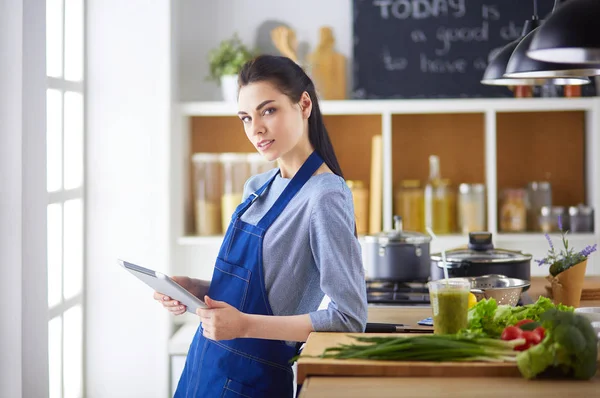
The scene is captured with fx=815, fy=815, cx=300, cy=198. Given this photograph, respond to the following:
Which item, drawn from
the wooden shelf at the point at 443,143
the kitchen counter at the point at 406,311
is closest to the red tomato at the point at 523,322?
the kitchen counter at the point at 406,311

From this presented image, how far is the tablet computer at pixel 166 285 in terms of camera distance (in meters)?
1.83

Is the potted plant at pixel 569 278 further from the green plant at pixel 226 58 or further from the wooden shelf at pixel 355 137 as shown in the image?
the green plant at pixel 226 58

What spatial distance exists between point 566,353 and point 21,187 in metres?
1.70

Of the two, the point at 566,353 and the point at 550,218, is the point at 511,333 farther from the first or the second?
the point at 550,218

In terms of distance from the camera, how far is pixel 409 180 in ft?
14.0

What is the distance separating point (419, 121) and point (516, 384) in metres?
2.80

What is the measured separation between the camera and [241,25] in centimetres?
425

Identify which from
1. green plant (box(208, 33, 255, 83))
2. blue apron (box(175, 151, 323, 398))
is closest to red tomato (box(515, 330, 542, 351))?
blue apron (box(175, 151, 323, 398))

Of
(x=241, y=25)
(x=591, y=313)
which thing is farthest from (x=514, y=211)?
(x=591, y=313)

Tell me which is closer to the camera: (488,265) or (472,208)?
(488,265)

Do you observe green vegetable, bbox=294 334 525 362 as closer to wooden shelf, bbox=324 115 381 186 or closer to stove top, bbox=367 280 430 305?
stove top, bbox=367 280 430 305

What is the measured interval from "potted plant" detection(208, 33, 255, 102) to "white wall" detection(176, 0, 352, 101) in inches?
6.2

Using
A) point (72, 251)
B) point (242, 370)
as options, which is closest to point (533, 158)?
point (72, 251)

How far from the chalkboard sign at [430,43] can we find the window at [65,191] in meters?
1.38
